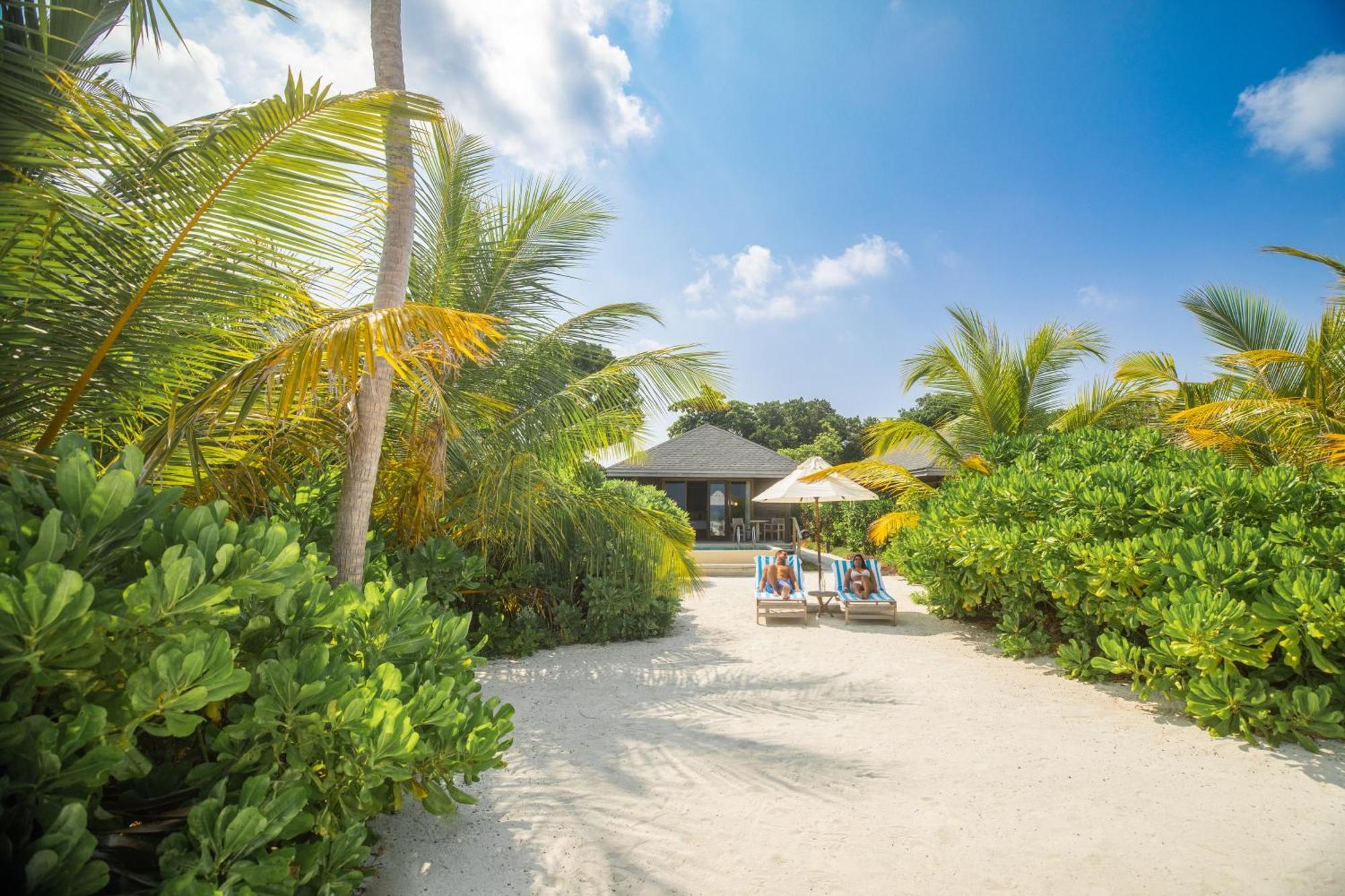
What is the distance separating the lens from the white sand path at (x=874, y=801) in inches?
102

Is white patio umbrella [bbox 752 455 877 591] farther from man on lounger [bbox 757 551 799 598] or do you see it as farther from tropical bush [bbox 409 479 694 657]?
tropical bush [bbox 409 479 694 657]

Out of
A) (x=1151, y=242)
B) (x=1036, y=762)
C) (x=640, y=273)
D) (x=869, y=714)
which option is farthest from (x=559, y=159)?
(x=1151, y=242)

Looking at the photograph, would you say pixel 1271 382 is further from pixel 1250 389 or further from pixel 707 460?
pixel 707 460

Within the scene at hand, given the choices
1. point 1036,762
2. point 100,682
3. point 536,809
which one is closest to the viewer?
point 100,682

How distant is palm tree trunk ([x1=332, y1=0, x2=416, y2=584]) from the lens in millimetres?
3564

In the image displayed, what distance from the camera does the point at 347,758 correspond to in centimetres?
189

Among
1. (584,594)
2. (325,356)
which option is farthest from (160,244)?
(584,594)

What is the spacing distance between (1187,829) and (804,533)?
1746 cm

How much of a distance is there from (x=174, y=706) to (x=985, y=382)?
10.2m

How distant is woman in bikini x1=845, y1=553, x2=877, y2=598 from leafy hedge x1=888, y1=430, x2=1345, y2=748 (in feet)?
6.47

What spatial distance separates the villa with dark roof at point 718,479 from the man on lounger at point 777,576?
34.2ft

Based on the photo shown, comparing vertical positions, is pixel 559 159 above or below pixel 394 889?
above

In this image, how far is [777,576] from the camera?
9.41 m

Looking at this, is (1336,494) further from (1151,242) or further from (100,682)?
(1151,242)
